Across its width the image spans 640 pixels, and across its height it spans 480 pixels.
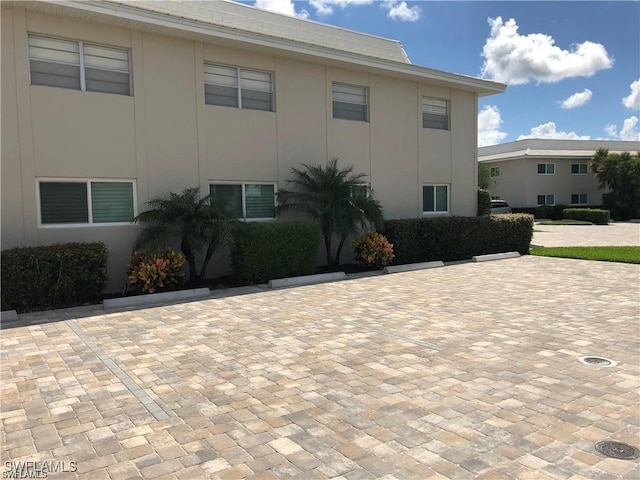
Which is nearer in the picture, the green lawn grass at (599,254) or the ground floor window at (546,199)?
the green lawn grass at (599,254)

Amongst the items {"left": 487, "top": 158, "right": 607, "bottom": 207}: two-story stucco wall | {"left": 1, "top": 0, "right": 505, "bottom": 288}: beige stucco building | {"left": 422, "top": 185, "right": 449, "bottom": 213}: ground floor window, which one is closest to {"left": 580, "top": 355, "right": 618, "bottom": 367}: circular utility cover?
{"left": 1, "top": 0, "right": 505, "bottom": 288}: beige stucco building

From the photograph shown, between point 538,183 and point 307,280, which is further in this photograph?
point 538,183

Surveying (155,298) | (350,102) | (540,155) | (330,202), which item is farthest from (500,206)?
(155,298)

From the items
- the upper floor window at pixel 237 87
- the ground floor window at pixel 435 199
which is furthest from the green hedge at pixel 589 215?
the upper floor window at pixel 237 87

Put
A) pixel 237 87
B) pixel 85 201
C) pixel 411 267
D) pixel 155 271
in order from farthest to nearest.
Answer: pixel 411 267
pixel 237 87
pixel 85 201
pixel 155 271

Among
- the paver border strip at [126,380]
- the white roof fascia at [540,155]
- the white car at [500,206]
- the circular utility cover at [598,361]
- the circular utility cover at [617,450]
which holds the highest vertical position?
the white roof fascia at [540,155]

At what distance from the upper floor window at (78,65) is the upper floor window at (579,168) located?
40.6 m

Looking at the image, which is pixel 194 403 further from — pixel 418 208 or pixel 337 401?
pixel 418 208

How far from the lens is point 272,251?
1087 cm

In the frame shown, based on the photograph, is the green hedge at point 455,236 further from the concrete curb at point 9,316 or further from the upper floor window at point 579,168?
the upper floor window at point 579,168

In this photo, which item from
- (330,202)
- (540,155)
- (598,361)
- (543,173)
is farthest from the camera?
(543,173)

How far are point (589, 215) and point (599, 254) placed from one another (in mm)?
21349

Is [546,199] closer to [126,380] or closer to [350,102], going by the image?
[350,102]

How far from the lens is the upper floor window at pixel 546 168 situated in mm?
40094
